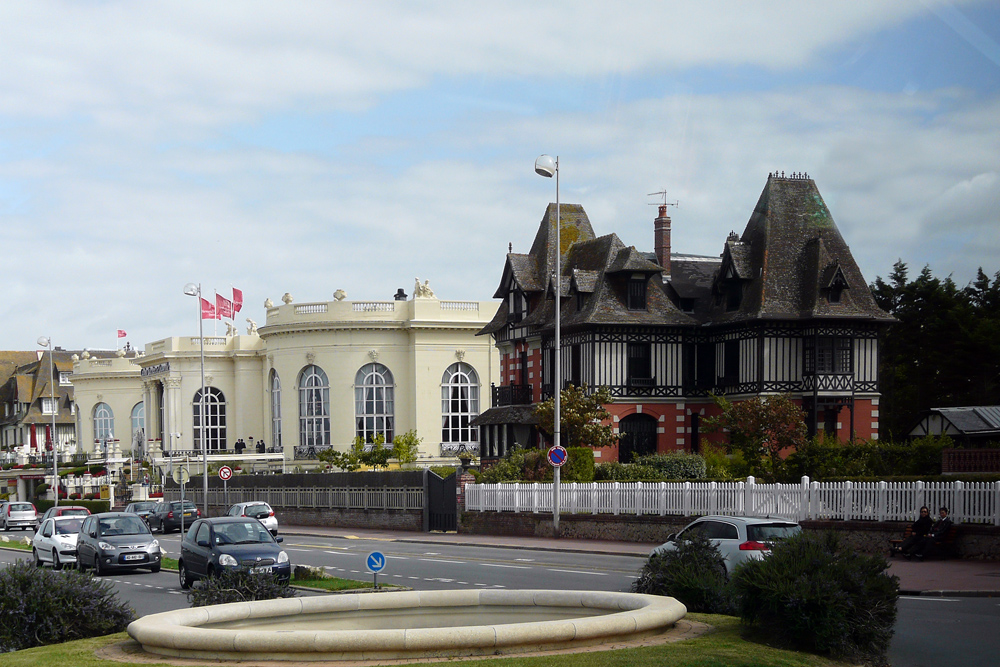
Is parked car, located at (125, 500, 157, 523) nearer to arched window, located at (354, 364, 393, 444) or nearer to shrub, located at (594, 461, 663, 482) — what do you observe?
shrub, located at (594, 461, 663, 482)

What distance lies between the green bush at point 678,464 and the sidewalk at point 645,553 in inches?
260

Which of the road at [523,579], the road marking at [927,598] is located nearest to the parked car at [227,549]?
the road at [523,579]

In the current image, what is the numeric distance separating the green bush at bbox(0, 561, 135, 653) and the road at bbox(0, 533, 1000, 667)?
5235 millimetres

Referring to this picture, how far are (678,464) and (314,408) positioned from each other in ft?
103

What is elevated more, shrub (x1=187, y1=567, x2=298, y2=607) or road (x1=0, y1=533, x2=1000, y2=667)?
shrub (x1=187, y1=567, x2=298, y2=607)

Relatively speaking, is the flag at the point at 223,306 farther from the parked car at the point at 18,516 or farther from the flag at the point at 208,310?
the parked car at the point at 18,516

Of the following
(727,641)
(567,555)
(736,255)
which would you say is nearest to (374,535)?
(567,555)

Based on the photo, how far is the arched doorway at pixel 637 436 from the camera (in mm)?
46781

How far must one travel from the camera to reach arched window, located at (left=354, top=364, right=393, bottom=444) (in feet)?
218

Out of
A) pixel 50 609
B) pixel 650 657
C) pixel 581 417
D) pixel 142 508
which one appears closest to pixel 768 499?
pixel 581 417

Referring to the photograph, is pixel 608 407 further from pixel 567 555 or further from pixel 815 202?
pixel 567 555

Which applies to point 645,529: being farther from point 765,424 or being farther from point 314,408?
point 314,408

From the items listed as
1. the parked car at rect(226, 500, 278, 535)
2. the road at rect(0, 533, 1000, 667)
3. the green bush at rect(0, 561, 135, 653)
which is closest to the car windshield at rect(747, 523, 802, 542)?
the road at rect(0, 533, 1000, 667)

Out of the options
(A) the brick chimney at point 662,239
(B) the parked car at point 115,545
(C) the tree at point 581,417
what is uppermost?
(A) the brick chimney at point 662,239
